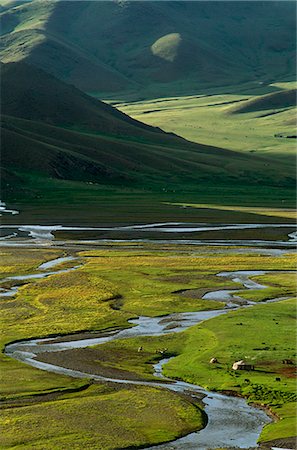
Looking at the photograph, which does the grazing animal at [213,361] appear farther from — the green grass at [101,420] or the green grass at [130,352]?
the green grass at [101,420]

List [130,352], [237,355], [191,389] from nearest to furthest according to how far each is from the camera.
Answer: [191,389] < [237,355] < [130,352]

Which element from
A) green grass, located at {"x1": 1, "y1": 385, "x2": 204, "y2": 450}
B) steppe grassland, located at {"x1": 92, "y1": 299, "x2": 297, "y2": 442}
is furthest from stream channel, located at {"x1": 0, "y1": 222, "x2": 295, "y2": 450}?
green grass, located at {"x1": 1, "y1": 385, "x2": 204, "y2": 450}

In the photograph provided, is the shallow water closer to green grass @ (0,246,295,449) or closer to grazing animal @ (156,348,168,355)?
green grass @ (0,246,295,449)

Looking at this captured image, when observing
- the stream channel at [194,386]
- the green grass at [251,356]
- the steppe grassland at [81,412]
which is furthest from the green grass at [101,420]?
the green grass at [251,356]

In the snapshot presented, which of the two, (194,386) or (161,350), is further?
(161,350)

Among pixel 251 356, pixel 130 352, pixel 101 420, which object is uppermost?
pixel 101 420

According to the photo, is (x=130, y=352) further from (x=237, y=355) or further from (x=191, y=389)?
(x=191, y=389)

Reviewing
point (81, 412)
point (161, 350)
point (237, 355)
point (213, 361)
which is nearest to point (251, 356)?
point (237, 355)

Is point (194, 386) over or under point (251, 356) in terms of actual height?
over
